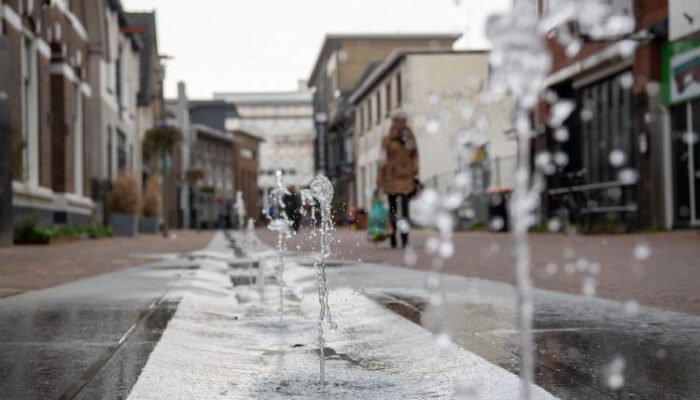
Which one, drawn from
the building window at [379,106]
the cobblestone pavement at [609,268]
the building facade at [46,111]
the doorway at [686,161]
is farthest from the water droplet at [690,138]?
the building window at [379,106]

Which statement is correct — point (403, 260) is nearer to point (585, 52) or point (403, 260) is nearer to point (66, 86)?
point (585, 52)

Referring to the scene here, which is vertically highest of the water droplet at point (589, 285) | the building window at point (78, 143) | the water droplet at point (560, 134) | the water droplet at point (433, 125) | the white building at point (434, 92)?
the white building at point (434, 92)

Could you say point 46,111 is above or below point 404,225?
above

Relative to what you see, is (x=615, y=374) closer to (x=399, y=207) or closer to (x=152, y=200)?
(x=399, y=207)

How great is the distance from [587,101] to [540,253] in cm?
1044

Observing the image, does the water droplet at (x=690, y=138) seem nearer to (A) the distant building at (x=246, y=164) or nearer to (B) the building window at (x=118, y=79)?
(B) the building window at (x=118, y=79)

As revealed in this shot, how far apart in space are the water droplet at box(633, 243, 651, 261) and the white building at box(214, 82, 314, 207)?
84488mm

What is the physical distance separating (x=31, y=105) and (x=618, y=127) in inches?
487

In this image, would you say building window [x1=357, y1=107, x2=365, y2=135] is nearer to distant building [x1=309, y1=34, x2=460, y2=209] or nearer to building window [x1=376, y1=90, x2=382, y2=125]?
distant building [x1=309, y1=34, x2=460, y2=209]

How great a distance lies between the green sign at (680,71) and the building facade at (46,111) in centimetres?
1168

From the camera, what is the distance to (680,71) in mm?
16359

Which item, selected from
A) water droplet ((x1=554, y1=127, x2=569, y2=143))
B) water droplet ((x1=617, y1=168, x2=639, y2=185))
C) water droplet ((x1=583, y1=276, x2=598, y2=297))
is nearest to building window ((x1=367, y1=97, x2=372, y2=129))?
water droplet ((x1=617, y1=168, x2=639, y2=185))

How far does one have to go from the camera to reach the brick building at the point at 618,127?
1703 centimetres

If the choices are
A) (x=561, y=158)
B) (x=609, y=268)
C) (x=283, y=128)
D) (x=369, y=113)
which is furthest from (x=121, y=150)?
(x=283, y=128)
